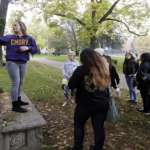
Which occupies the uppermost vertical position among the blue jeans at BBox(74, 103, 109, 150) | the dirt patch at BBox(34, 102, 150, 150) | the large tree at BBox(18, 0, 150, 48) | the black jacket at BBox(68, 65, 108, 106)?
the large tree at BBox(18, 0, 150, 48)

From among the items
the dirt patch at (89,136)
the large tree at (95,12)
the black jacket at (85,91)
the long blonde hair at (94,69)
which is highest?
the large tree at (95,12)

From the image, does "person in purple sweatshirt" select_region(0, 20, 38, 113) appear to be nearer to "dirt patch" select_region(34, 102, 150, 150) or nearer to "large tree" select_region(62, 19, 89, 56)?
"dirt patch" select_region(34, 102, 150, 150)

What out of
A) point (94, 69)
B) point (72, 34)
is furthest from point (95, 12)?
point (72, 34)

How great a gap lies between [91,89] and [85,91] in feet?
0.31

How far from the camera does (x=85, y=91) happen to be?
212cm

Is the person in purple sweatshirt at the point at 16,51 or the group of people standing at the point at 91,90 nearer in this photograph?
the group of people standing at the point at 91,90

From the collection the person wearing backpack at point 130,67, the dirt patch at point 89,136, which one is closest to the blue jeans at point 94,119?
the dirt patch at point 89,136

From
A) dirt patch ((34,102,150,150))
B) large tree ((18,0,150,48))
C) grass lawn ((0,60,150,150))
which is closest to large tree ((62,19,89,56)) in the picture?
large tree ((18,0,150,48))

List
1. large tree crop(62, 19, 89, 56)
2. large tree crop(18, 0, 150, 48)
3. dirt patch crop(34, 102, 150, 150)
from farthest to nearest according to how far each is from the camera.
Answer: large tree crop(62, 19, 89, 56), large tree crop(18, 0, 150, 48), dirt patch crop(34, 102, 150, 150)

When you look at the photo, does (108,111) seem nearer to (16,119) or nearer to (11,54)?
(16,119)

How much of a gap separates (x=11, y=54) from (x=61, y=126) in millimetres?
2090

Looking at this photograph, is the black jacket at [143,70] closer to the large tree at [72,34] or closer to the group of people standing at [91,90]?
the group of people standing at [91,90]

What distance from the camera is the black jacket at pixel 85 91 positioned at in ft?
6.84

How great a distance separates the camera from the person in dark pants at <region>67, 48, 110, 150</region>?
6.74ft
